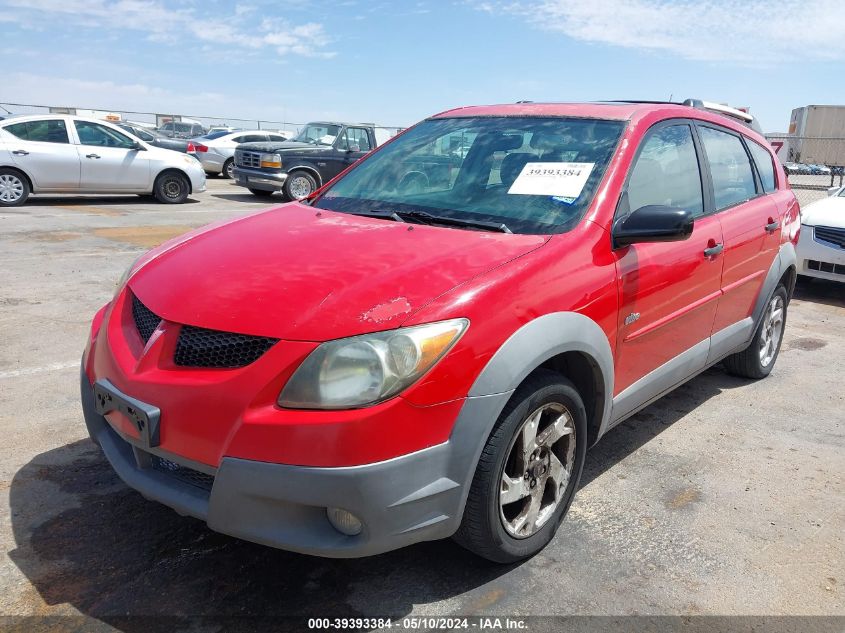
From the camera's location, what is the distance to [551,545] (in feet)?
9.63

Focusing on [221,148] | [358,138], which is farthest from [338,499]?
[221,148]

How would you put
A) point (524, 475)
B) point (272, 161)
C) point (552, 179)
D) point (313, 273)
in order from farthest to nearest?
point (272, 161) → point (552, 179) → point (524, 475) → point (313, 273)

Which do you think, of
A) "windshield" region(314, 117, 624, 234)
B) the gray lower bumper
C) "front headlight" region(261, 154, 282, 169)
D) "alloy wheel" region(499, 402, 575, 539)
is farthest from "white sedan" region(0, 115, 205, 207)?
"alloy wheel" region(499, 402, 575, 539)

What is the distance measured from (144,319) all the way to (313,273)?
26.3 inches

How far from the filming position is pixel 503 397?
7.84ft

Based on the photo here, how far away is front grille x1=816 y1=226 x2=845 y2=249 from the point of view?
306 inches

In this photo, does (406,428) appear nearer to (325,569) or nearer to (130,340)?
(325,569)

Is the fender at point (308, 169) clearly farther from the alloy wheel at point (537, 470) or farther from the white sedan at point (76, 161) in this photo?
the alloy wheel at point (537, 470)

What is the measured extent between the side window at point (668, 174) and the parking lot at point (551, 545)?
133cm

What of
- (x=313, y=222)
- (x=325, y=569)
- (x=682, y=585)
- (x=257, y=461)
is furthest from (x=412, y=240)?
(x=682, y=585)

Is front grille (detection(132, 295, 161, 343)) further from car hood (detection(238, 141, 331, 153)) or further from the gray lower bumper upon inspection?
car hood (detection(238, 141, 331, 153))

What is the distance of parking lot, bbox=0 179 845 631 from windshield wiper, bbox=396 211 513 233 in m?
1.30

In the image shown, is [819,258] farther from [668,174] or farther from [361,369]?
[361,369]

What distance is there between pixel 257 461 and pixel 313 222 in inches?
53.4
